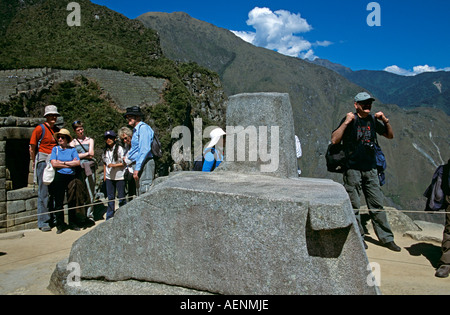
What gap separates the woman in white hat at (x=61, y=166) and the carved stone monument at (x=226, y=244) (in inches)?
106

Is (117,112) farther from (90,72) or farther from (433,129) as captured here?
(433,129)

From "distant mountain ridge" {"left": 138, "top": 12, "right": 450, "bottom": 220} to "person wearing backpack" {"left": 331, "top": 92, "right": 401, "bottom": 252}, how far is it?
82.6 meters

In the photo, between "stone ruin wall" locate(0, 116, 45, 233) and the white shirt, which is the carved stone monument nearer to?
the white shirt

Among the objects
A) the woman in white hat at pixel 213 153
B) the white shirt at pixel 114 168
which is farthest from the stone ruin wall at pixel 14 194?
the woman in white hat at pixel 213 153

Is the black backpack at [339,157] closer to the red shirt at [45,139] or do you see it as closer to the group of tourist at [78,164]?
the group of tourist at [78,164]

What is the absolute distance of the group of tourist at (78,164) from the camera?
5.28 m

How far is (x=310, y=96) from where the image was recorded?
10944cm

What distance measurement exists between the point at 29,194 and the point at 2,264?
7.57 ft

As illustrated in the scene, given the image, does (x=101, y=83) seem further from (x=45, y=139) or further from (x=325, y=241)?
(x=325, y=241)

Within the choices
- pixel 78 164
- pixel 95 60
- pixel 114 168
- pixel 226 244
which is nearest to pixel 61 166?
pixel 78 164

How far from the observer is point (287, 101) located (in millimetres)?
3850

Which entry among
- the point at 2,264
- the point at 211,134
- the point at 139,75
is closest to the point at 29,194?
the point at 2,264

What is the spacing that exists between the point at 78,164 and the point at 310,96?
110270 mm

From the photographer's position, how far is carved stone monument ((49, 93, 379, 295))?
2420 mm
